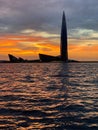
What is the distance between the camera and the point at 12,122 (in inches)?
778

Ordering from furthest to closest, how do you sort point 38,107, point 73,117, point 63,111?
point 38,107 < point 63,111 < point 73,117

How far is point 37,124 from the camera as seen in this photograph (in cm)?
1939

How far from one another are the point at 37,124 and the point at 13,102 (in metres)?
8.69

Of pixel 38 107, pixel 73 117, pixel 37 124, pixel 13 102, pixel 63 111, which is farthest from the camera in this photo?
pixel 13 102

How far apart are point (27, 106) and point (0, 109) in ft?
7.91

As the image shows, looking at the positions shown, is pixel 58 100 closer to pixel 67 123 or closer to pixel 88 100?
pixel 88 100

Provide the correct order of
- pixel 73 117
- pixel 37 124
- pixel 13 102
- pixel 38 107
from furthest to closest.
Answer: pixel 13 102 → pixel 38 107 → pixel 73 117 → pixel 37 124

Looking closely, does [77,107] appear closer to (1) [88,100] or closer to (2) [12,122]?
(1) [88,100]

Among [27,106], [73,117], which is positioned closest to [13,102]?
[27,106]

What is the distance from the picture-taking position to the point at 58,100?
96.9 ft

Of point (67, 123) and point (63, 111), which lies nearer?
point (67, 123)

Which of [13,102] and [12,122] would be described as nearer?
[12,122]

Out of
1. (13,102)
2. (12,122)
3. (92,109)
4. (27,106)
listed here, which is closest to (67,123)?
(12,122)

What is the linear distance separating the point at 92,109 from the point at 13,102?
271 inches
